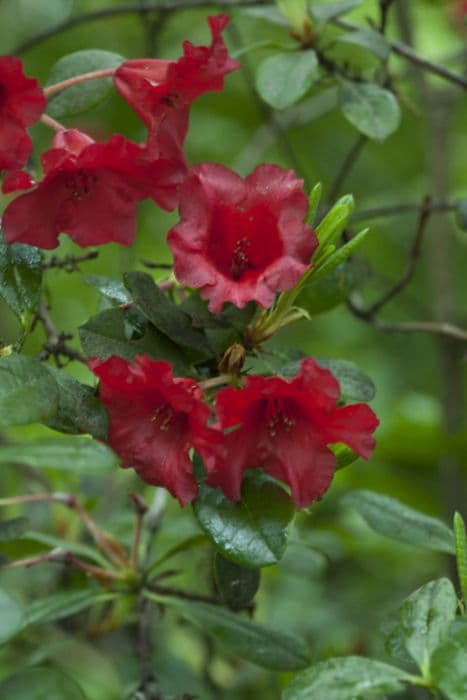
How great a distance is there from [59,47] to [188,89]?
6.35ft

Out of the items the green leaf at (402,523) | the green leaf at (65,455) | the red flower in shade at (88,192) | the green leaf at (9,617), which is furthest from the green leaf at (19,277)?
the green leaf at (402,523)

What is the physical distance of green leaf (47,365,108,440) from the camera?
95 centimetres

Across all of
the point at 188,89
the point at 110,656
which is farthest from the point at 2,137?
the point at 110,656

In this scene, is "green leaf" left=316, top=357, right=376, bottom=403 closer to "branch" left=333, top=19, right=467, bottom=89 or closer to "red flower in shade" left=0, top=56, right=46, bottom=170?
"red flower in shade" left=0, top=56, right=46, bottom=170

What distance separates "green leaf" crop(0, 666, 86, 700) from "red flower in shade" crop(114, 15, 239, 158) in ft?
1.77

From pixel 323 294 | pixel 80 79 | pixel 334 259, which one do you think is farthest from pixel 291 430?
pixel 80 79

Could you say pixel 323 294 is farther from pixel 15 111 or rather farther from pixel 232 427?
pixel 15 111

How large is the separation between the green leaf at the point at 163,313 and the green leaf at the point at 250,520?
0.42 feet

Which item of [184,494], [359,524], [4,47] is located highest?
[184,494]

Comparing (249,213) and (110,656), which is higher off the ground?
(249,213)

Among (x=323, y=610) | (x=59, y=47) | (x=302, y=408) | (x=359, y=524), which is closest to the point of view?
(x=302, y=408)

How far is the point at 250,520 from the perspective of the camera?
0.97m

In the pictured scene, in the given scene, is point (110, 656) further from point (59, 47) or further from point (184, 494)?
point (59, 47)

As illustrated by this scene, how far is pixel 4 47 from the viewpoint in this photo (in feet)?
6.69
